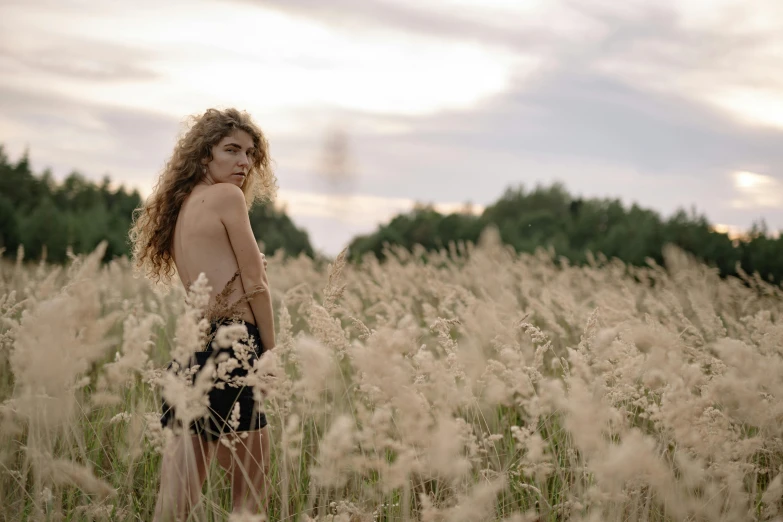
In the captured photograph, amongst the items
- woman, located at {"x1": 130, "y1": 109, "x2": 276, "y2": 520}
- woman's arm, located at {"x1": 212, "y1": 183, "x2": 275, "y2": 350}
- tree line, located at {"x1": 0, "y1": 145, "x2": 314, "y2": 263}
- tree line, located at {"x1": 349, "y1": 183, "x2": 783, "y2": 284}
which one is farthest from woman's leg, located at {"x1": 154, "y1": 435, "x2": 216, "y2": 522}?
tree line, located at {"x1": 349, "y1": 183, "x2": 783, "y2": 284}

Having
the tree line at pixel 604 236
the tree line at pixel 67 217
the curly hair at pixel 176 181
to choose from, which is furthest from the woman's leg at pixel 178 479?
the tree line at pixel 604 236

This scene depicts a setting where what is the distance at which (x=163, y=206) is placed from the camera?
330 centimetres

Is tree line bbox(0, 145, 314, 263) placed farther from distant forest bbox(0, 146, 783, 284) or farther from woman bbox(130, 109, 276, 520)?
woman bbox(130, 109, 276, 520)

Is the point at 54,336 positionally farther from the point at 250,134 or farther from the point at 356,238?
the point at 356,238

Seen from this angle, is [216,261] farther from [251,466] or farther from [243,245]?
[251,466]

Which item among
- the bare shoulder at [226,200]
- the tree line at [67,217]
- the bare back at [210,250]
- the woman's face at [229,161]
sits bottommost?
the tree line at [67,217]

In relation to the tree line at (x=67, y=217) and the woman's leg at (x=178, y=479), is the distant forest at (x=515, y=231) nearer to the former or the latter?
the tree line at (x=67, y=217)

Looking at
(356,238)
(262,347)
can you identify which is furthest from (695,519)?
(356,238)

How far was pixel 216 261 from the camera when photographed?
2869 mm

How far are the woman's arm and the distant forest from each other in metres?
5.59

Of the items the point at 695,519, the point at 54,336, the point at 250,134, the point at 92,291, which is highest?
the point at 250,134

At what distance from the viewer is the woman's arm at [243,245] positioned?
2.83 metres

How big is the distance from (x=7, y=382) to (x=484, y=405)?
3.45m

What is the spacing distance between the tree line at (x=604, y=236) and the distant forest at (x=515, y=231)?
20 mm
